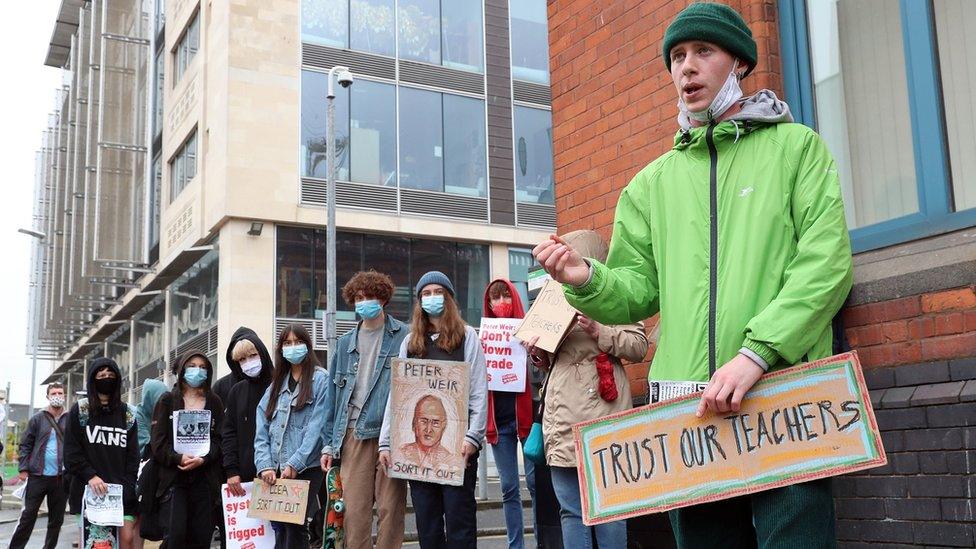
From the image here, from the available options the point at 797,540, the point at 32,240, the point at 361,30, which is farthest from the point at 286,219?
the point at 32,240

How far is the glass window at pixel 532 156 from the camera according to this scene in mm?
30188

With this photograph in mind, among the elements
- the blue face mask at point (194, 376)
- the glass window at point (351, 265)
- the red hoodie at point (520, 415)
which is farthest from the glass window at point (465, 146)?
the red hoodie at point (520, 415)

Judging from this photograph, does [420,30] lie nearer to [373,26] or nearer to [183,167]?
[373,26]

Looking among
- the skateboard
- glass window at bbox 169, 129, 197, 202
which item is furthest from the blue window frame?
glass window at bbox 169, 129, 197, 202

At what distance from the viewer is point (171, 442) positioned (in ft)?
27.6

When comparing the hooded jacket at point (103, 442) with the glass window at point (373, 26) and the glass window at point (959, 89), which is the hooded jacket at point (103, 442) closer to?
the glass window at point (959, 89)

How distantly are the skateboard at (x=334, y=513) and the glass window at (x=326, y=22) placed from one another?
2296 centimetres

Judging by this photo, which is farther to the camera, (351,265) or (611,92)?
(351,265)

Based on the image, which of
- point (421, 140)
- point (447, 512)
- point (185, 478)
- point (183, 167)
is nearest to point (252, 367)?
point (185, 478)

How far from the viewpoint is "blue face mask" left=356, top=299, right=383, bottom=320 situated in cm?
721

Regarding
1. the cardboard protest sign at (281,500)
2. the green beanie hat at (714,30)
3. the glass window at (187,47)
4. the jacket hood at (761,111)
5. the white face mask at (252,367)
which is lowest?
the cardboard protest sign at (281,500)

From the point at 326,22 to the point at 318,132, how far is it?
10.6 feet

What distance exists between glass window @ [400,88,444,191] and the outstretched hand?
2584cm

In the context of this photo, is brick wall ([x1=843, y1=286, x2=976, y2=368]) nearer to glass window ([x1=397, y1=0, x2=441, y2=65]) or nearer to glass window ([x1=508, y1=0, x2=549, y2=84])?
glass window ([x1=397, y1=0, x2=441, y2=65])
